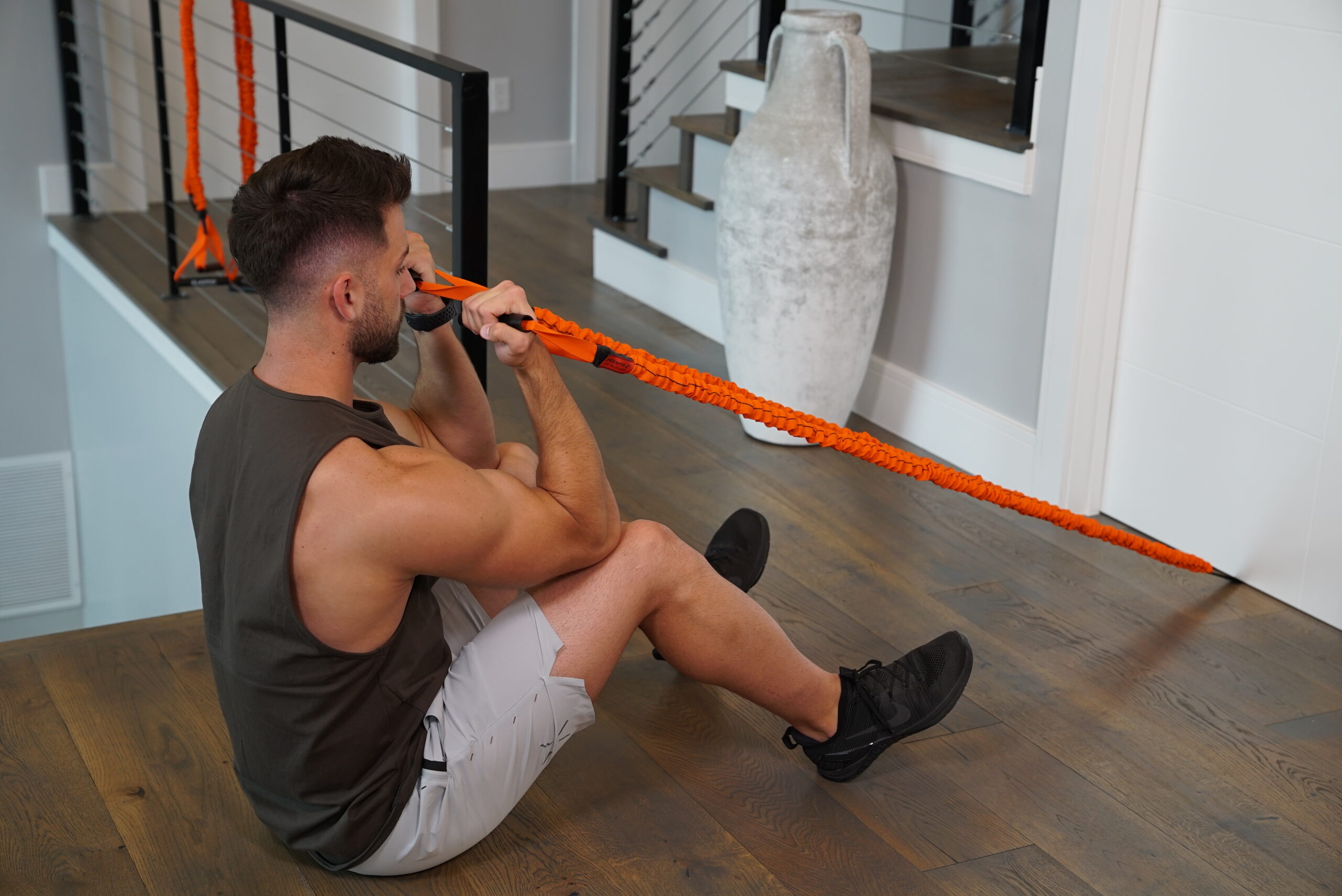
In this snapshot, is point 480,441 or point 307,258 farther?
point 480,441

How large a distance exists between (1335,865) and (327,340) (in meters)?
1.42

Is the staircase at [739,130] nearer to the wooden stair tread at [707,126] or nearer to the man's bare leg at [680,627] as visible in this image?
the wooden stair tread at [707,126]

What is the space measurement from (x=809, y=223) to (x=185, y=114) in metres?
2.74

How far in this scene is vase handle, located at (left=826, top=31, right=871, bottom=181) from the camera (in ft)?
8.85

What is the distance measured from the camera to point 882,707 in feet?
5.89

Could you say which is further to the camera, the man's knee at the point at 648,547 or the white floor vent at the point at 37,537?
the white floor vent at the point at 37,537

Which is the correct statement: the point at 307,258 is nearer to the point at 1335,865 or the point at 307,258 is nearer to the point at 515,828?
the point at 515,828

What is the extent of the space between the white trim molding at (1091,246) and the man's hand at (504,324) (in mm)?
1381

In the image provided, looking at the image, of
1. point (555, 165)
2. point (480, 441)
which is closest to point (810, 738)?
point (480, 441)

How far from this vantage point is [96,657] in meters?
2.07

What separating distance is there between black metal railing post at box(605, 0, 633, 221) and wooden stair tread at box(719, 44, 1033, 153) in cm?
54

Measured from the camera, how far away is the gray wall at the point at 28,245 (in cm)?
411

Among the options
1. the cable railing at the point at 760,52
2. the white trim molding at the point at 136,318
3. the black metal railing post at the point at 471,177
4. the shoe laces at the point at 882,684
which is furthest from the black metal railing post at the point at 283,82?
the shoe laces at the point at 882,684

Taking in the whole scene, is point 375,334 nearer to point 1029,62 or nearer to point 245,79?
point 1029,62
